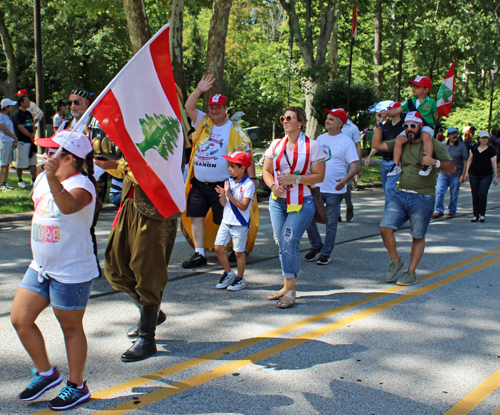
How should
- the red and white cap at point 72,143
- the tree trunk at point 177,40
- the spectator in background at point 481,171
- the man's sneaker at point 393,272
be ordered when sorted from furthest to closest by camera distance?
the tree trunk at point 177,40, the spectator in background at point 481,171, the man's sneaker at point 393,272, the red and white cap at point 72,143

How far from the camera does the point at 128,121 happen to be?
3.64 metres

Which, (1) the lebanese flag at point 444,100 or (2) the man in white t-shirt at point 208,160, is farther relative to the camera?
(1) the lebanese flag at point 444,100

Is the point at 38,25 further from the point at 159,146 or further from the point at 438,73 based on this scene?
the point at 438,73

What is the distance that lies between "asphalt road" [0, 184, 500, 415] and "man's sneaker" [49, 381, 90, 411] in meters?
0.06

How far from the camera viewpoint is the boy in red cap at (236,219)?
6043mm

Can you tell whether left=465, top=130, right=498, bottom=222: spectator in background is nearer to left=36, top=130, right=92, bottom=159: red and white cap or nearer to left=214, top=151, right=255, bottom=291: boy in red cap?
left=214, top=151, right=255, bottom=291: boy in red cap

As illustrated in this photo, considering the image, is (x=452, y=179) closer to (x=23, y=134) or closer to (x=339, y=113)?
(x=339, y=113)

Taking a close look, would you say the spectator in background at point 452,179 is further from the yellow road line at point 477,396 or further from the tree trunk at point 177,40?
the yellow road line at point 477,396

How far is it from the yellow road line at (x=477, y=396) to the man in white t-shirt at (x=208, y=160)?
3720mm

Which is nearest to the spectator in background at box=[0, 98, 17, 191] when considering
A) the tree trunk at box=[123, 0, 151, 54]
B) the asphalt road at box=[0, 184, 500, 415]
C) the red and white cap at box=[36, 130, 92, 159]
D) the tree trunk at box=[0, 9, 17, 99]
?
the tree trunk at box=[123, 0, 151, 54]

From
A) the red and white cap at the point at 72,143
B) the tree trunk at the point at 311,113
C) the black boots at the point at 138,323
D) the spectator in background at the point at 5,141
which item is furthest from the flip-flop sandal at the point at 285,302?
the tree trunk at the point at 311,113

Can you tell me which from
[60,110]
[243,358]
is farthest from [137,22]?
[243,358]

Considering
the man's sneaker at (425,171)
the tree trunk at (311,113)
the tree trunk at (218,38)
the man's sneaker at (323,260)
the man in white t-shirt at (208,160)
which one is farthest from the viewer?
the tree trunk at (311,113)

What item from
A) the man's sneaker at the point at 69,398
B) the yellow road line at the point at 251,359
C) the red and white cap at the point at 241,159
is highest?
the red and white cap at the point at 241,159
